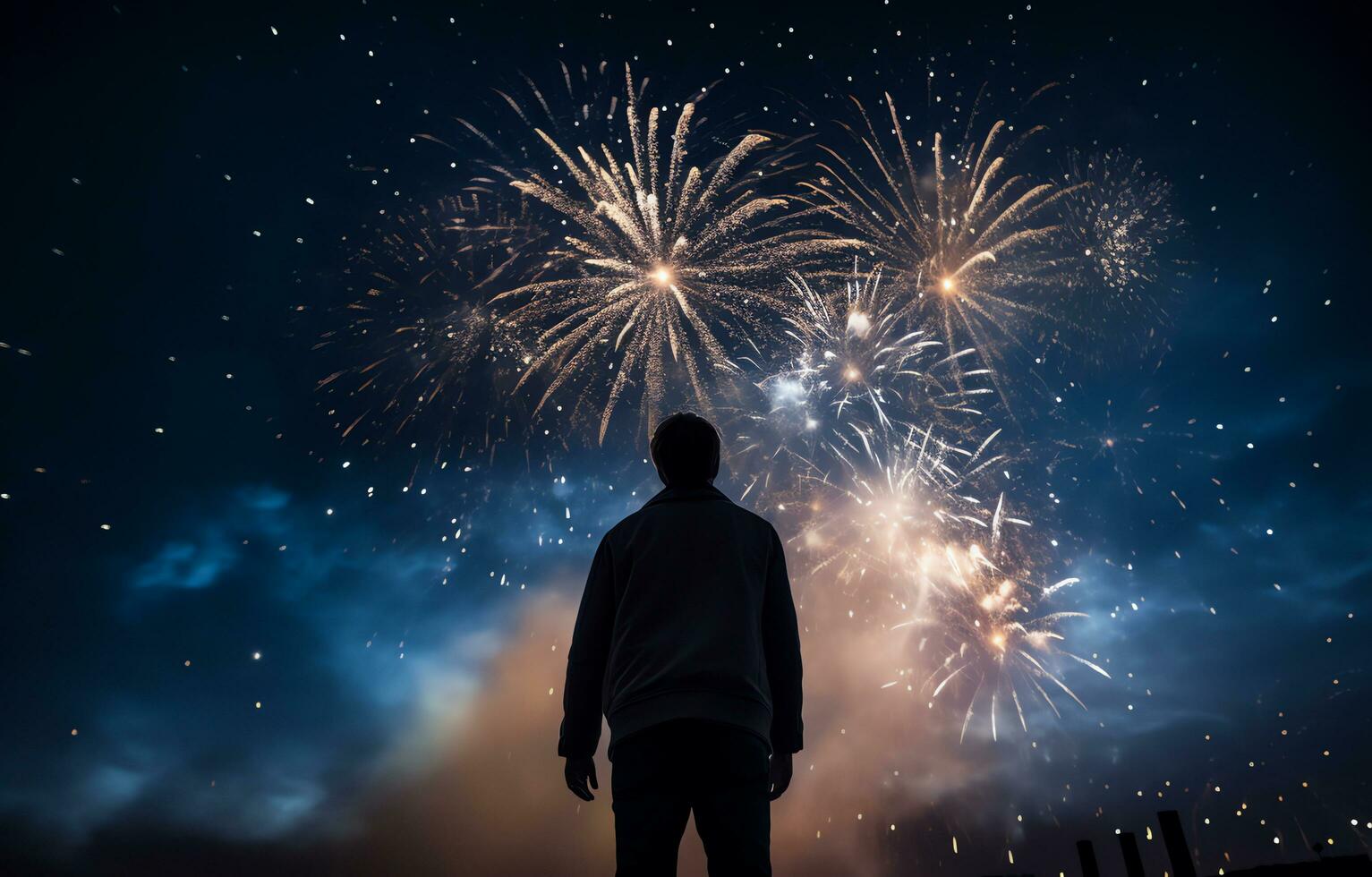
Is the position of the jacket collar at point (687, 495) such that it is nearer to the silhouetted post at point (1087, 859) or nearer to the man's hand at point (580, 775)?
the man's hand at point (580, 775)

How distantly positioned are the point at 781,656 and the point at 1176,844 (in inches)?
1396

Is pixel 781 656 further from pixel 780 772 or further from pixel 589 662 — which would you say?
pixel 589 662

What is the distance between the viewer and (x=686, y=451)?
132 inches

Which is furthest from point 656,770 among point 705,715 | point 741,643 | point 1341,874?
point 1341,874

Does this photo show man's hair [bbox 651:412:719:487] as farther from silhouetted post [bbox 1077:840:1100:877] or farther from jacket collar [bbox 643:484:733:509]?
silhouetted post [bbox 1077:840:1100:877]

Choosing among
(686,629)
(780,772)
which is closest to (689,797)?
(686,629)

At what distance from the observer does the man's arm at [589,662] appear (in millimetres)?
2920

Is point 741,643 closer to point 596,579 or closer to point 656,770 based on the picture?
point 656,770

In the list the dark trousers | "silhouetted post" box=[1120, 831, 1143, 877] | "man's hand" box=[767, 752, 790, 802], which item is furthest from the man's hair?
"silhouetted post" box=[1120, 831, 1143, 877]

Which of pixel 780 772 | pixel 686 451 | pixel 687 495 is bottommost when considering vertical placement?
pixel 780 772

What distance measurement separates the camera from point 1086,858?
111 ft

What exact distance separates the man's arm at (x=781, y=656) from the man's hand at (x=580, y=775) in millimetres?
154

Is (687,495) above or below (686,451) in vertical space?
below

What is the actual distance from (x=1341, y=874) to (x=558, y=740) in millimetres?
21876
